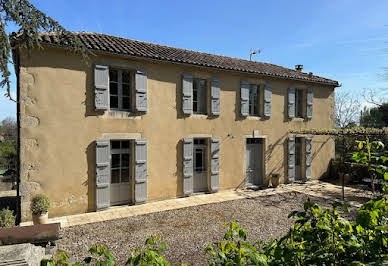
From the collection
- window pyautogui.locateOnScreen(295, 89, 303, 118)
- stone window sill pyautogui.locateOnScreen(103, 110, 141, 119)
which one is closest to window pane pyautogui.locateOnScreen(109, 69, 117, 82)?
stone window sill pyautogui.locateOnScreen(103, 110, 141, 119)

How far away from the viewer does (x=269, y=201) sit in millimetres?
7805

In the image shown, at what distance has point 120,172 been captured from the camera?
721 cm

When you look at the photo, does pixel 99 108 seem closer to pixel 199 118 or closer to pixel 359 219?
pixel 199 118

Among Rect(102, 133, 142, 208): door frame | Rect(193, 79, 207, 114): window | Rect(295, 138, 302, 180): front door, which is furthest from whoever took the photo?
Rect(295, 138, 302, 180): front door

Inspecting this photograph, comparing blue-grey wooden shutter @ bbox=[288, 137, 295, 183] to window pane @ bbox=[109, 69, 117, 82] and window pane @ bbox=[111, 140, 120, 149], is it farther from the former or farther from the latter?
window pane @ bbox=[109, 69, 117, 82]

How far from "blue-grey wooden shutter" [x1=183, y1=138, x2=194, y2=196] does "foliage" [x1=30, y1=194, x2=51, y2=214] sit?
4.11 meters

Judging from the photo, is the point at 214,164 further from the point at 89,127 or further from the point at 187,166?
the point at 89,127

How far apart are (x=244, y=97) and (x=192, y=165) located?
354 centimetres

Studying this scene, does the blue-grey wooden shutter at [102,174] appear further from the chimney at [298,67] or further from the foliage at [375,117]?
the foliage at [375,117]

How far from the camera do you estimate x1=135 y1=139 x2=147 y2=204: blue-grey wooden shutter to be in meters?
7.09

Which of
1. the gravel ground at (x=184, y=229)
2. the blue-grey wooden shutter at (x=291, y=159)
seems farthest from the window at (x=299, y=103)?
the gravel ground at (x=184, y=229)

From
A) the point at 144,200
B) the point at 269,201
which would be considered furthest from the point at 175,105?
the point at 269,201

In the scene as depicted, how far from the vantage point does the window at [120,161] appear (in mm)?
7113

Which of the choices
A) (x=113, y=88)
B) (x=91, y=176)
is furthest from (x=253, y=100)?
(x=91, y=176)
